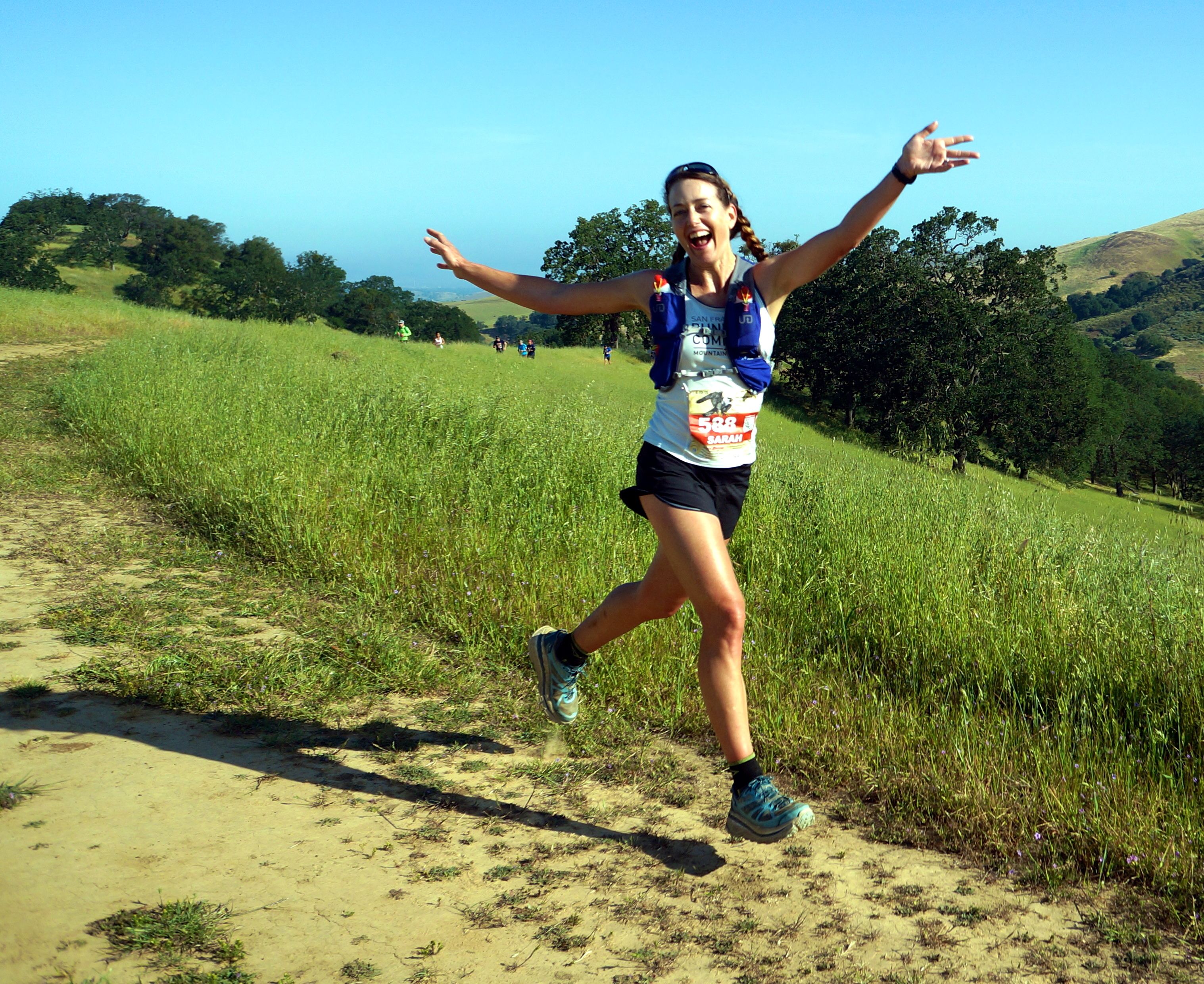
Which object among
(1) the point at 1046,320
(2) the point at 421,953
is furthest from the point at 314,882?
(1) the point at 1046,320

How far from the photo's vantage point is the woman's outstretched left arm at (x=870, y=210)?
2832 mm

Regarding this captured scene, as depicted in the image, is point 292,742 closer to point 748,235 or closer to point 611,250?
point 748,235

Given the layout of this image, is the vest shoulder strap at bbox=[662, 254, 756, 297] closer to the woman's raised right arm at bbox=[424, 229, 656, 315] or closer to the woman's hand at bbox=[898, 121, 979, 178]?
the woman's raised right arm at bbox=[424, 229, 656, 315]

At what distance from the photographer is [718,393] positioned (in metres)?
3.08

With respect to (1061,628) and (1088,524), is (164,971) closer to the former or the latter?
(1061,628)

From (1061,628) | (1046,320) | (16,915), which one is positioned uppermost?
(1046,320)

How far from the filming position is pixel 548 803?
337 cm

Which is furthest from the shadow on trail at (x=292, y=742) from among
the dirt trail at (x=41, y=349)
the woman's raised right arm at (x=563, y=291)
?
the dirt trail at (x=41, y=349)

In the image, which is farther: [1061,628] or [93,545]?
[93,545]

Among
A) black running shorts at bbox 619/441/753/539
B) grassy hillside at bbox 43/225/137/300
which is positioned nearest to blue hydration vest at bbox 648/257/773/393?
black running shorts at bbox 619/441/753/539

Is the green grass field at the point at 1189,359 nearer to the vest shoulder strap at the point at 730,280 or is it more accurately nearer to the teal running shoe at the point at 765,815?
the vest shoulder strap at the point at 730,280

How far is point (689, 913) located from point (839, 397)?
2085 inches

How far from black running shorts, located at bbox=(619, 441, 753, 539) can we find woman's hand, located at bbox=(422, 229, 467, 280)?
4.16 ft

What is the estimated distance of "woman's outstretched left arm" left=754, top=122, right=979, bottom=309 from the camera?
9.29 feet
